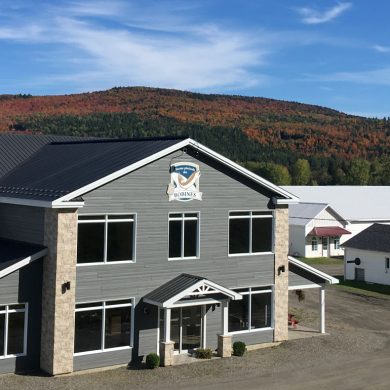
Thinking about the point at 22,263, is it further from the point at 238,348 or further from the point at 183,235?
the point at 238,348

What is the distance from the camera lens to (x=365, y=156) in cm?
16475

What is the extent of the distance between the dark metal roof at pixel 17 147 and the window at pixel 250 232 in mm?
10538

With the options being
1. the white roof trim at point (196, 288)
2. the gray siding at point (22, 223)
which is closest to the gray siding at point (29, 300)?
the gray siding at point (22, 223)

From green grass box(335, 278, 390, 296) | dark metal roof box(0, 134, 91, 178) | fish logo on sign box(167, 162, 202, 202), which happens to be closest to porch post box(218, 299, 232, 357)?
fish logo on sign box(167, 162, 202, 202)

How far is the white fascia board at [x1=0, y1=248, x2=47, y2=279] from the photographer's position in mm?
21094

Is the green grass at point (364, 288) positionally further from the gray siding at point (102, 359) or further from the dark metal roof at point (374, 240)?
the gray siding at point (102, 359)

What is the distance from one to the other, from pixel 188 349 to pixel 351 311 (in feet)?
43.4

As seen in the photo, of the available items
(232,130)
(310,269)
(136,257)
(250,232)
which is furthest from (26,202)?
(232,130)

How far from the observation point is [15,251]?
895 inches

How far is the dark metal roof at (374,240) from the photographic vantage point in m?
43.5

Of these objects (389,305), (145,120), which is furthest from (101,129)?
(389,305)

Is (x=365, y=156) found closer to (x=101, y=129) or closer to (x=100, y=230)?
(x=101, y=129)

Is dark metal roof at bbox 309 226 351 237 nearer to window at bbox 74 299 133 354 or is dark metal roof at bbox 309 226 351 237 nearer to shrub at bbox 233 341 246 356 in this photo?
shrub at bbox 233 341 246 356

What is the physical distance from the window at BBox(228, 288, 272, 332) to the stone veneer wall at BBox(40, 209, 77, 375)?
7173 mm
